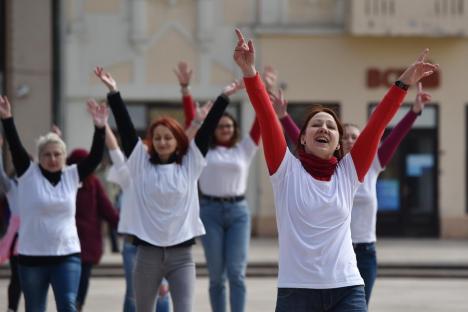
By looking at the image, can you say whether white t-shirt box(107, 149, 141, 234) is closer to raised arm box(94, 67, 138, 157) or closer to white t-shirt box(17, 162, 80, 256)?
white t-shirt box(17, 162, 80, 256)

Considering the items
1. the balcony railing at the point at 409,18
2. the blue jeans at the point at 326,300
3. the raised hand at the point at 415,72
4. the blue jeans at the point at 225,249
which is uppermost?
the balcony railing at the point at 409,18

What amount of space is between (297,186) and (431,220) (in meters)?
18.9

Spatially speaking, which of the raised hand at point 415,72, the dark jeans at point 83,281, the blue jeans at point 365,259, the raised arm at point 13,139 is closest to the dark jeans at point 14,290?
the dark jeans at point 83,281

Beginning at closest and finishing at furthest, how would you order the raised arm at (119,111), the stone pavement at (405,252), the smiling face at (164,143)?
the raised arm at (119,111)
the smiling face at (164,143)
the stone pavement at (405,252)

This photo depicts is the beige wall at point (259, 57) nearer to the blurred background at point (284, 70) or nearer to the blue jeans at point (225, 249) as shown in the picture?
the blurred background at point (284, 70)

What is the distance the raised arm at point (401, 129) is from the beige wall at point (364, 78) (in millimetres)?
15222

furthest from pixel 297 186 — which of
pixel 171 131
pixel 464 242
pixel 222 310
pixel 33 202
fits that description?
pixel 464 242

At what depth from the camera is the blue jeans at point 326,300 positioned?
6.20 metres

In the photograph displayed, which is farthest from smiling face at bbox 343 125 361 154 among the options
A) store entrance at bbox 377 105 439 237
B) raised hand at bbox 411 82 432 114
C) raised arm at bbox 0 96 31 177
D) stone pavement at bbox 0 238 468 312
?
store entrance at bbox 377 105 439 237

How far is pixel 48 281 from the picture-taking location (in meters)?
8.98

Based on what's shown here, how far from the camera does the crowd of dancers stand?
629 centimetres

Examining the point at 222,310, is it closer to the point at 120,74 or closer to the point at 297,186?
the point at 297,186

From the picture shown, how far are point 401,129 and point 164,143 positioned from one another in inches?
71.3

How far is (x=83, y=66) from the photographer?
24.7 m
